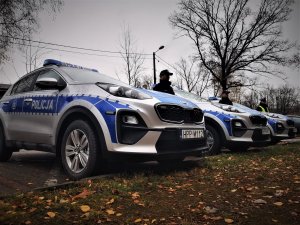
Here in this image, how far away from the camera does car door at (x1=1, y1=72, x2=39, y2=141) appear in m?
5.38

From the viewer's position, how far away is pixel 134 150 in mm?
4047

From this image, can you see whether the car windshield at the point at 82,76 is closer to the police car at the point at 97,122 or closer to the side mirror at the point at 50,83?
the police car at the point at 97,122

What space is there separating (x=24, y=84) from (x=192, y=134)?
325 centimetres

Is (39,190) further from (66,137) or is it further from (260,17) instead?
(260,17)

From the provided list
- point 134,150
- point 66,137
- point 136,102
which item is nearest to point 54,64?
point 66,137

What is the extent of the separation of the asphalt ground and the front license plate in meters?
0.84

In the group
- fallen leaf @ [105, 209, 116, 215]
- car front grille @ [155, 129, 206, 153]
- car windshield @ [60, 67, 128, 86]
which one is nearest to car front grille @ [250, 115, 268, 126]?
car front grille @ [155, 129, 206, 153]

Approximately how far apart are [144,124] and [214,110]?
3.26 m

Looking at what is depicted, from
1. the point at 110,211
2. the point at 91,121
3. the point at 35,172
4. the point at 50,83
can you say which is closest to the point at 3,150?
the point at 35,172

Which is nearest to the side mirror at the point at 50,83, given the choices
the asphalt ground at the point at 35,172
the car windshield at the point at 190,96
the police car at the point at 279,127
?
the asphalt ground at the point at 35,172

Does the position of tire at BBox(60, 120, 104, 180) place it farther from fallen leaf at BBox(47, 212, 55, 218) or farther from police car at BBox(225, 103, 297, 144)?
police car at BBox(225, 103, 297, 144)

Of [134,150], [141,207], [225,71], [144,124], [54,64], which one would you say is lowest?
[141,207]

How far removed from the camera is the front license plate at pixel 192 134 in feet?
14.7

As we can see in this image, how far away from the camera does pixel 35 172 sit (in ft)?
16.4
